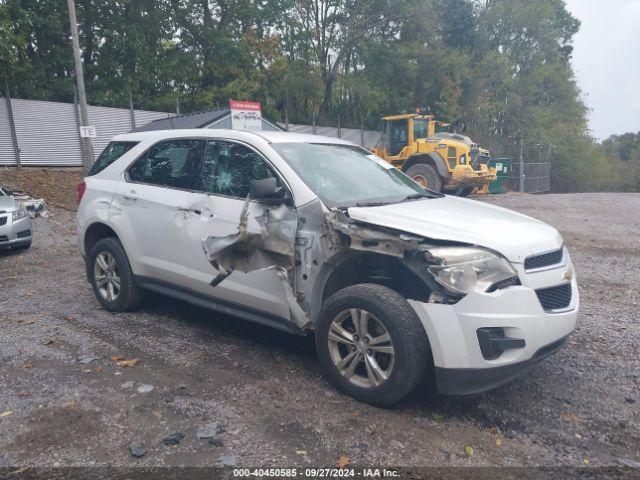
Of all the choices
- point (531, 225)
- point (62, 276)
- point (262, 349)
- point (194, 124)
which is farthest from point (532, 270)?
point (194, 124)

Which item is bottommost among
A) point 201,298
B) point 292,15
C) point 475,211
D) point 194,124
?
point 201,298

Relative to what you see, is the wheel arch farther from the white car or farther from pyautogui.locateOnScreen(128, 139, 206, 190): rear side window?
the white car

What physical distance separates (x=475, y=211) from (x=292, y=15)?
27282mm

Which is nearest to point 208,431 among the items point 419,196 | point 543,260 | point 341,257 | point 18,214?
point 341,257

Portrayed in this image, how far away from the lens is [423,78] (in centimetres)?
3228

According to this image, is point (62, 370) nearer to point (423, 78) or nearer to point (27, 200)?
point (27, 200)

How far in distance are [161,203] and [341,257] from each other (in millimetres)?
1991

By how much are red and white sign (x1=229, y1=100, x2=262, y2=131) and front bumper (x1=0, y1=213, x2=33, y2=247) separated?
4.94 metres

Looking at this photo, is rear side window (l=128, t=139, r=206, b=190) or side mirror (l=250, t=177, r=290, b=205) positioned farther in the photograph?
rear side window (l=128, t=139, r=206, b=190)

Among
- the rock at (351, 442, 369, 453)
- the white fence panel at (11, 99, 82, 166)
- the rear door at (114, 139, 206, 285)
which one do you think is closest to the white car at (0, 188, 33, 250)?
the rear door at (114, 139, 206, 285)

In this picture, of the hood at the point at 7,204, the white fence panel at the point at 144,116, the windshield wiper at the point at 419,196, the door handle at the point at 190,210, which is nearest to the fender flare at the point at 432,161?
the white fence panel at the point at 144,116

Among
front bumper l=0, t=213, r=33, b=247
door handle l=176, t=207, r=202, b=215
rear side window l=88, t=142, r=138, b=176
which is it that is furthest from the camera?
front bumper l=0, t=213, r=33, b=247

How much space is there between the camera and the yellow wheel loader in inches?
622

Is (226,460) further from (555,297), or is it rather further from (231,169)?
(231,169)
